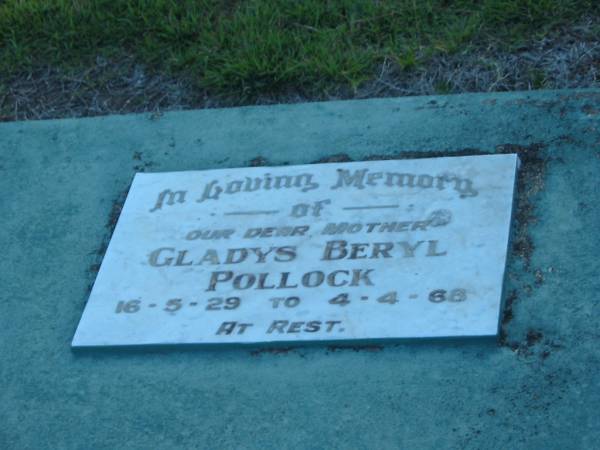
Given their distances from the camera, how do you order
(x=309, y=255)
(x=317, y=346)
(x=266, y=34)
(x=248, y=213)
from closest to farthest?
1. (x=317, y=346)
2. (x=309, y=255)
3. (x=248, y=213)
4. (x=266, y=34)

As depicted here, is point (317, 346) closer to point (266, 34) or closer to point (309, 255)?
point (309, 255)

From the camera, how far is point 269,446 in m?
2.72

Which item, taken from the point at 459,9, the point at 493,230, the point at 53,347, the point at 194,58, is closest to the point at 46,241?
the point at 53,347

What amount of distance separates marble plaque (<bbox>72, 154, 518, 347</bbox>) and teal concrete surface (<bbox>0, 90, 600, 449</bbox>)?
0.22ft

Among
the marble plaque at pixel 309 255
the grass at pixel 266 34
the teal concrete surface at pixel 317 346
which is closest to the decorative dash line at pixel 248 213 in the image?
the marble plaque at pixel 309 255

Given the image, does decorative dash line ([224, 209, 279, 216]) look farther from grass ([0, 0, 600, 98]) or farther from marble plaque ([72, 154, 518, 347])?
grass ([0, 0, 600, 98])

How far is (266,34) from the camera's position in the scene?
4.08 meters

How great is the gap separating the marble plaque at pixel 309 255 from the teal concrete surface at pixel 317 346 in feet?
0.22

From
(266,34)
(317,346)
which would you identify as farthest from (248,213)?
(266,34)

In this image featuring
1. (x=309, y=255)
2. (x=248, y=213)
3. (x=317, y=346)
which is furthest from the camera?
(x=248, y=213)

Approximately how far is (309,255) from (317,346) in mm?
286

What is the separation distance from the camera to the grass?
3.92 m

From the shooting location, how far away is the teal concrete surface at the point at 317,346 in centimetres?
271

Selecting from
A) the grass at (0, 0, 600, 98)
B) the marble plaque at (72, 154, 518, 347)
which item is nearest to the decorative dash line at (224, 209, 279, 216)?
the marble plaque at (72, 154, 518, 347)
